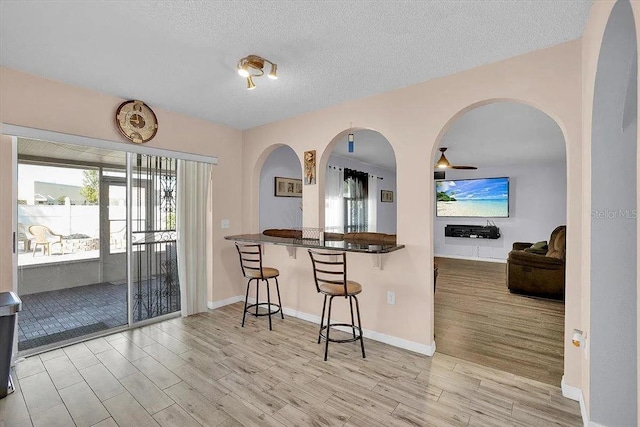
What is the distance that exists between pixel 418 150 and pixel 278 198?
2885 millimetres

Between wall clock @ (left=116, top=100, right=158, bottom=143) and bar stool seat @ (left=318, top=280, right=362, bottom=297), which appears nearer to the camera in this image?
bar stool seat @ (left=318, top=280, right=362, bottom=297)

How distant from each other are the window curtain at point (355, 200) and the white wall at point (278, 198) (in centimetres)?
149

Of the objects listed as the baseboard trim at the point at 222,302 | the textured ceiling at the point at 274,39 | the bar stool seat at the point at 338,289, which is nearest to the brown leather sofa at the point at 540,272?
the bar stool seat at the point at 338,289

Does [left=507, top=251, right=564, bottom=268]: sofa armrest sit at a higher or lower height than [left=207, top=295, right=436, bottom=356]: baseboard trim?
higher

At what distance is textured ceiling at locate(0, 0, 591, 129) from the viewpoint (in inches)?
70.2

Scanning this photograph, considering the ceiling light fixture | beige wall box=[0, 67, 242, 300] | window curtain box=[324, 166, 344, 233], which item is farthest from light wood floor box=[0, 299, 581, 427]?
window curtain box=[324, 166, 344, 233]

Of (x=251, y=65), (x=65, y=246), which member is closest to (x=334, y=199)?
(x=251, y=65)

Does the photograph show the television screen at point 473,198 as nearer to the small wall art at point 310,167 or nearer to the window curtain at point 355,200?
the window curtain at point 355,200

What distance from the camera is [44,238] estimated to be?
296 centimetres

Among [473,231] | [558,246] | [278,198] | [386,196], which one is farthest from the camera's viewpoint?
[386,196]

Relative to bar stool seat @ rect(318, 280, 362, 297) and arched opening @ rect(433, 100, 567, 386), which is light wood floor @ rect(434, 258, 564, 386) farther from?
bar stool seat @ rect(318, 280, 362, 297)

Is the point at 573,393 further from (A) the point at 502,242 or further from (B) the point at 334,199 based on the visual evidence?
(A) the point at 502,242

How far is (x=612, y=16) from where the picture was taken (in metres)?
1.38

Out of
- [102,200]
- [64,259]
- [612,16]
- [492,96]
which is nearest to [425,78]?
[492,96]
